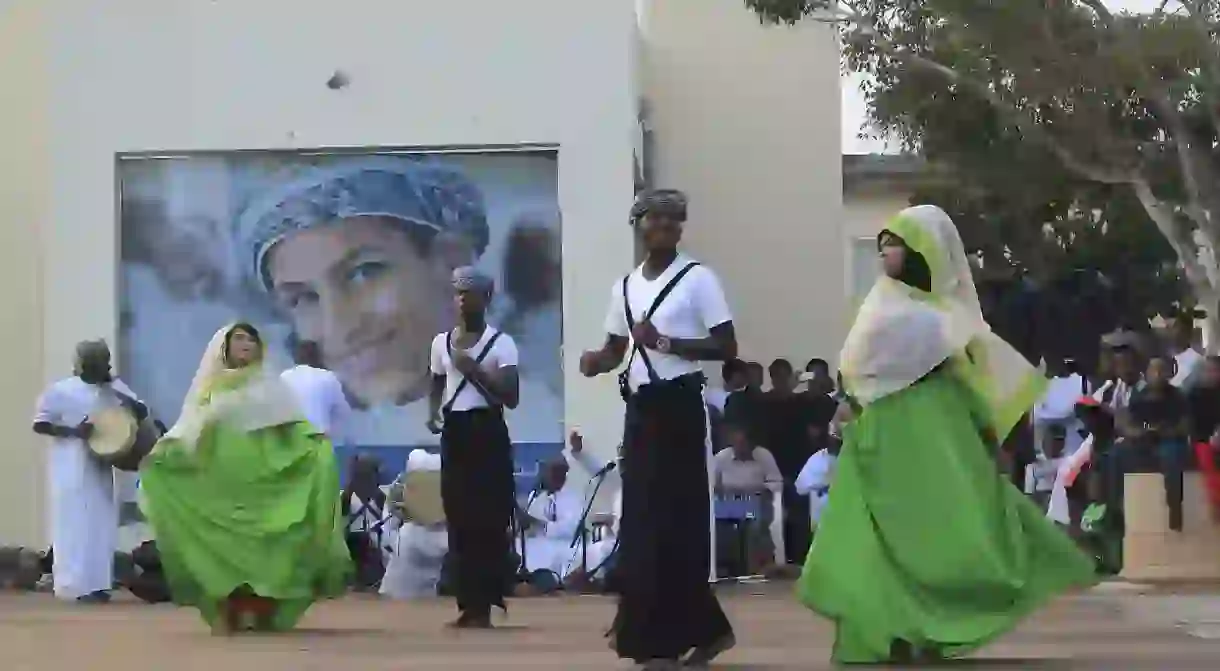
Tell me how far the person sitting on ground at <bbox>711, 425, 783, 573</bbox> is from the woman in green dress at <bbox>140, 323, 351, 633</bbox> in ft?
21.1

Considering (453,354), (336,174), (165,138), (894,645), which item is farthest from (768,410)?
(894,645)

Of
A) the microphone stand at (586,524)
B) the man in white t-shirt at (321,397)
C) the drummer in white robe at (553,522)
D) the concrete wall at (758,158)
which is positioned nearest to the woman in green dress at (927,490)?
the man in white t-shirt at (321,397)

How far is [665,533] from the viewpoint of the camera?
8.77m

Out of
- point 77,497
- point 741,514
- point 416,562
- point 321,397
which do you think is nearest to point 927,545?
point 416,562

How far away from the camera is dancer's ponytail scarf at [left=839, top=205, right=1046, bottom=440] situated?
9.06 meters

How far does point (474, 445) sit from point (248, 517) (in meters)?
1.32

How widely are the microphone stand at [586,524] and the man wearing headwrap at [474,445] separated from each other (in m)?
5.07

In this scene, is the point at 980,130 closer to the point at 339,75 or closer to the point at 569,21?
the point at 569,21

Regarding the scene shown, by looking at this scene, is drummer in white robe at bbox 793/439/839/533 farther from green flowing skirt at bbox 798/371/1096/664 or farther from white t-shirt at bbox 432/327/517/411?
green flowing skirt at bbox 798/371/1096/664

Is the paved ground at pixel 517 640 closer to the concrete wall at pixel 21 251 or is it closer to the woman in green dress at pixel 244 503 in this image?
the woman in green dress at pixel 244 503

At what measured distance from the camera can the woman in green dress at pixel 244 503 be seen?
1195cm

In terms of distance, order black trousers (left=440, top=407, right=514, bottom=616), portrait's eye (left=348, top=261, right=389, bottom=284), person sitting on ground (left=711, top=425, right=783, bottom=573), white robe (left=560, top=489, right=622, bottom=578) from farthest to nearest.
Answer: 1. portrait's eye (left=348, top=261, right=389, bottom=284)
2. person sitting on ground (left=711, top=425, right=783, bottom=573)
3. white robe (left=560, top=489, right=622, bottom=578)
4. black trousers (left=440, top=407, right=514, bottom=616)

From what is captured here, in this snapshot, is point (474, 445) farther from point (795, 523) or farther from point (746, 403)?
point (746, 403)

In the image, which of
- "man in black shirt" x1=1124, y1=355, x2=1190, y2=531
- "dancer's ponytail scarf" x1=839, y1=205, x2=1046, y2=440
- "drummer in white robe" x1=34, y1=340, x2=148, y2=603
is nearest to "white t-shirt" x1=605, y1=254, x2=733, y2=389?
"dancer's ponytail scarf" x1=839, y1=205, x2=1046, y2=440
